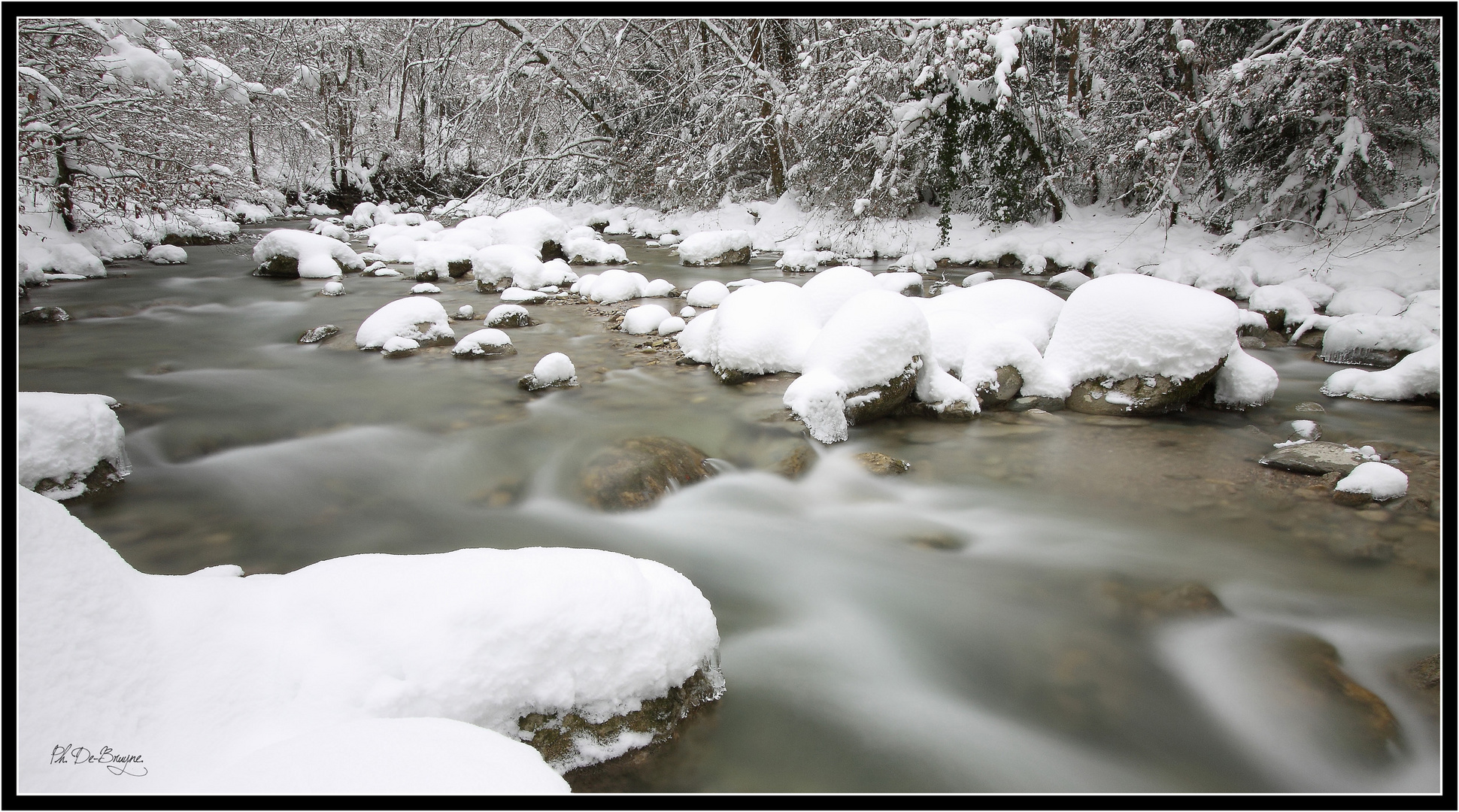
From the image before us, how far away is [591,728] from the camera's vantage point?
1729mm

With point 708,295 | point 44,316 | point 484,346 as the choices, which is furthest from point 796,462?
point 44,316

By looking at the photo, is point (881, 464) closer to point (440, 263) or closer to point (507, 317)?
point (507, 317)

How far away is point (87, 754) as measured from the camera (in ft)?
4.22

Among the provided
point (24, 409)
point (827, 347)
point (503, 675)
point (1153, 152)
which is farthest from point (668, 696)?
point (1153, 152)

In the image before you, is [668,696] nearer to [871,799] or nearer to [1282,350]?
[871,799]

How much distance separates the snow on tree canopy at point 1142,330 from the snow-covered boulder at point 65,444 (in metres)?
5.69

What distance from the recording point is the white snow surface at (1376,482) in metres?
3.39

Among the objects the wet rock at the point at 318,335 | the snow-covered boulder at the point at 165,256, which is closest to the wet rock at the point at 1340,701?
the wet rock at the point at 318,335

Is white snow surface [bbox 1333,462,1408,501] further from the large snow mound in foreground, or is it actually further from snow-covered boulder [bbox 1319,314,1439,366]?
the large snow mound in foreground

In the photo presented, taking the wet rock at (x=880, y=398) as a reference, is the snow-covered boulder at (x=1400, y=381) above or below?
above

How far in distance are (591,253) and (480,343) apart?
17.7 ft

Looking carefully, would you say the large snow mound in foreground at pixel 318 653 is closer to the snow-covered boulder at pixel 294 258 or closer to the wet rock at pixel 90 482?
the wet rock at pixel 90 482

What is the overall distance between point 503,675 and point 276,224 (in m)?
18.9
